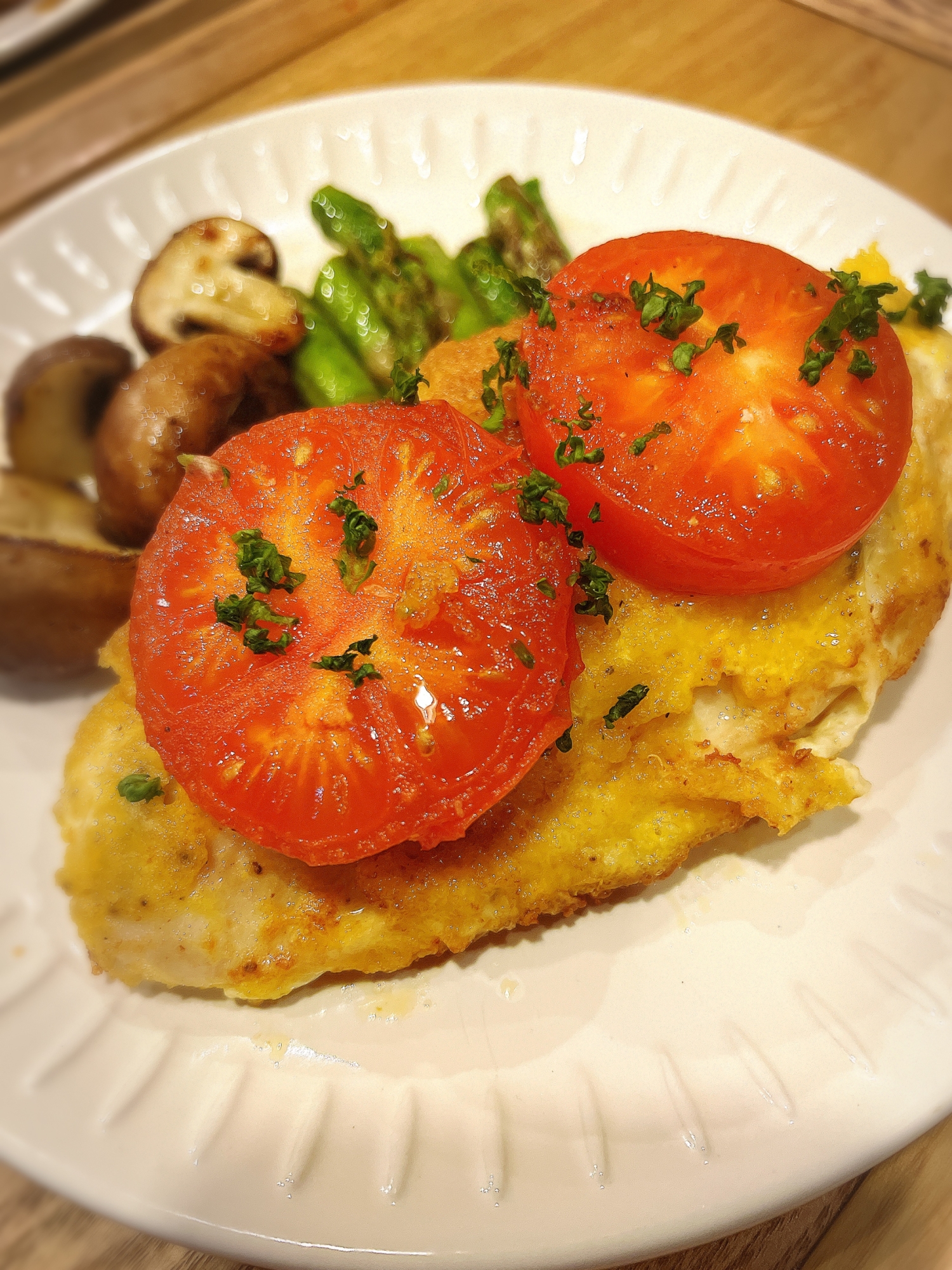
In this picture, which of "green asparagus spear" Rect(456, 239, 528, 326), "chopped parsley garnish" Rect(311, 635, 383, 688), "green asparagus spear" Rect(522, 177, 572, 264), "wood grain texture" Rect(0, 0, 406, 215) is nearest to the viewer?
"chopped parsley garnish" Rect(311, 635, 383, 688)

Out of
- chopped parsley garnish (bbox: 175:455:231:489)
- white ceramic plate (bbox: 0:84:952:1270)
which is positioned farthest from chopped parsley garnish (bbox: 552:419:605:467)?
white ceramic plate (bbox: 0:84:952:1270)

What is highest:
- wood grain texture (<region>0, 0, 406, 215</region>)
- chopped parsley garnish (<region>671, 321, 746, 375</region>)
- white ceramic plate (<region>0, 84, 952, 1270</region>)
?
wood grain texture (<region>0, 0, 406, 215</region>)

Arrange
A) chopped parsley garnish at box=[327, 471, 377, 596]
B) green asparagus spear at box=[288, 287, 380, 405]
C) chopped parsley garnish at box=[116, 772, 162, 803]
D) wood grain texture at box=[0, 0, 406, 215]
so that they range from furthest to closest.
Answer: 1. wood grain texture at box=[0, 0, 406, 215]
2. green asparagus spear at box=[288, 287, 380, 405]
3. chopped parsley garnish at box=[116, 772, 162, 803]
4. chopped parsley garnish at box=[327, 471, 377, 596]

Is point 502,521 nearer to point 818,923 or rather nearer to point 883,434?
point 883,434

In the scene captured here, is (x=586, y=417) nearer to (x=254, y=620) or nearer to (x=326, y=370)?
(x=254, y=620)

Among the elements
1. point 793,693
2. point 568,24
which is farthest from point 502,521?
point 568,24

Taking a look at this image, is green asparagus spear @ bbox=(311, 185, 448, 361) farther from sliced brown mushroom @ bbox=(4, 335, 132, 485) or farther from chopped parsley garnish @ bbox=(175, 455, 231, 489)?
chopped parsley garnish @ bbox=(175, 455, 231, 489)

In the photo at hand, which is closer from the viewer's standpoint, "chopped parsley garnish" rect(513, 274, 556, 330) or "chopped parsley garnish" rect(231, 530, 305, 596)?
"chopped parsley garnish" rect(231, 530, 305, 596)

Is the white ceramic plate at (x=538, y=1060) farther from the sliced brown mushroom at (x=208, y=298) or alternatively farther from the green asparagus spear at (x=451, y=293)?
the green asparagus spear at (x=451, y=293)
